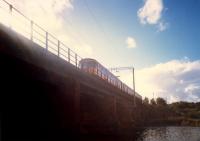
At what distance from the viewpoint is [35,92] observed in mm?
20750

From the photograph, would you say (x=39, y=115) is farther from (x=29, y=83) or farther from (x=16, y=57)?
(x=16, y=57)

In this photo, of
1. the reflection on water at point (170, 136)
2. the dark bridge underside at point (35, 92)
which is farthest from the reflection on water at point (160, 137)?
the dark bridge underside at point (35, 92)

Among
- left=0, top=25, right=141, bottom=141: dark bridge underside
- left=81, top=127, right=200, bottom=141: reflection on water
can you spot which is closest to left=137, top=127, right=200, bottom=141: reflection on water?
left=81, top=127, right=200, bottom=141: reflection on water

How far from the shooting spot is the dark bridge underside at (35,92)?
15134mm

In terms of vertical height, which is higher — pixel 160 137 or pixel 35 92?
pixel 35 92

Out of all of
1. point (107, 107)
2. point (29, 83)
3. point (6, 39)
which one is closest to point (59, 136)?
point (29, 83)

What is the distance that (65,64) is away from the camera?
20.8 metres

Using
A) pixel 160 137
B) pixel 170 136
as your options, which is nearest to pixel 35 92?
pixel 160 137

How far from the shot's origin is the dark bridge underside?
15.1m

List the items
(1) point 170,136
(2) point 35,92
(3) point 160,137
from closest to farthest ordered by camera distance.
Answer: (2) point 35,92 → (3) point 160,137 → (1) point 170,136

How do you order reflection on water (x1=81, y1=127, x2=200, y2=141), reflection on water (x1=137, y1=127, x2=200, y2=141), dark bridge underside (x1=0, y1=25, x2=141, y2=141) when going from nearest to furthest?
dark bridge underside (x1=0, y1=25, x2=141, y2=141)
reflection on water (x1=81, y1=127, x2=200, y2=141)
reflection on water (x1=137, y1=127, x2=200, y2=141)

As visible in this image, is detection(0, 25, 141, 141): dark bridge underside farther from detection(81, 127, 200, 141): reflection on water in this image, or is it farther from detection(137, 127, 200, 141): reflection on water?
detection(137, 127, 200, 141): reflection on water

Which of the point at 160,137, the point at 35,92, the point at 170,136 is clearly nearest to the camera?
the point at 35,92

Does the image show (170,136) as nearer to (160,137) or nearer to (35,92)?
(160,137)
